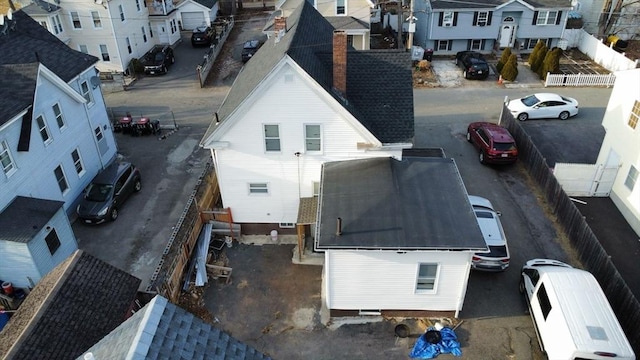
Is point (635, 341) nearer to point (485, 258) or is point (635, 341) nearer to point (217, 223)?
point (485, 258)

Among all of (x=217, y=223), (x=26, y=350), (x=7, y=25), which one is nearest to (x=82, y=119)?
(x=7, y=25)

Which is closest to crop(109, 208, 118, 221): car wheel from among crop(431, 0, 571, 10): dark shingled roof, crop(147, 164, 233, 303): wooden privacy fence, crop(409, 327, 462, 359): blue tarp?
crop(147, 164, 233, 303): wooden privacy fence

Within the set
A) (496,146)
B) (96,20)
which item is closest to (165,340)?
(496,146)

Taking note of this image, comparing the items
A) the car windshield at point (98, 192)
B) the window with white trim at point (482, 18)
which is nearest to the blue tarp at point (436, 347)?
the car windshield at point (98, 192)

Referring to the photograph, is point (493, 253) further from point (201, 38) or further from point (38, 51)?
point (201, 38)

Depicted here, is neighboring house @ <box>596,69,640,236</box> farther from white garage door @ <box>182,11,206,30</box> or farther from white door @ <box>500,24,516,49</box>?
white garage door @ <box>182,11,206,30</box>

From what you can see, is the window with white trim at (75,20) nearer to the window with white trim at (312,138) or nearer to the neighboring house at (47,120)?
the neighboring house at (47,120)
